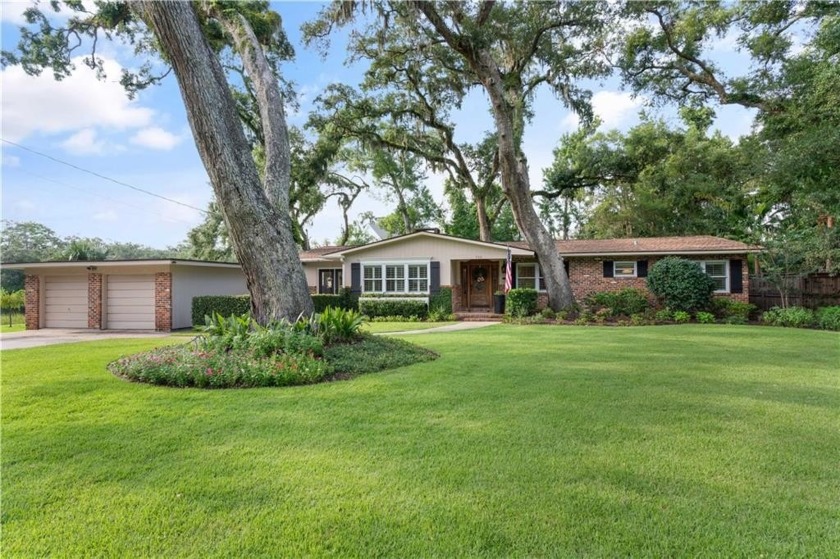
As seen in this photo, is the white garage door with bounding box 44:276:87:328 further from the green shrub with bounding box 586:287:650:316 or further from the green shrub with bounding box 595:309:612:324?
the green shrub with bounding box 586:287:650:316

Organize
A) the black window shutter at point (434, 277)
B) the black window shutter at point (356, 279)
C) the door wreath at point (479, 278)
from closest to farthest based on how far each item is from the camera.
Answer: the black window shutter at point (434, 277), the black window shutter at point (356, 279), the door wreath at point (479, 278)

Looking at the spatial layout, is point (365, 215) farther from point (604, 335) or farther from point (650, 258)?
point (604, 335)

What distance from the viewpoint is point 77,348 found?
9.73m

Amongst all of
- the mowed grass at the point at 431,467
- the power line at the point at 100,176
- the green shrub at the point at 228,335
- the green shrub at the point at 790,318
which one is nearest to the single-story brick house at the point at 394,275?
the green shrub at the point at 790,318

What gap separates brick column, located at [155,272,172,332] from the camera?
1516cm

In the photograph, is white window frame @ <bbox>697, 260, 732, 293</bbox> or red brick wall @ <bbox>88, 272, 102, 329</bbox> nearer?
red brick wall @ <bbox>88, 272, 102, 329</bbox>

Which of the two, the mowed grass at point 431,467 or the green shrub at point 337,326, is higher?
the green shrub at point 337,326

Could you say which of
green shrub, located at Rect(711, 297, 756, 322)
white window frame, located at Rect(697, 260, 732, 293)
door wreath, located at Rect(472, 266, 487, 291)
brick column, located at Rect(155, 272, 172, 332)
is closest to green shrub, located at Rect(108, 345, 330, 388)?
brick column, located at Rect(155, 272, 172, 332)

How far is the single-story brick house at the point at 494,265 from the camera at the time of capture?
52.4ft

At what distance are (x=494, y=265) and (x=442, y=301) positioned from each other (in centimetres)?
327

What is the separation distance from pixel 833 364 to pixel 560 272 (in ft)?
31.3

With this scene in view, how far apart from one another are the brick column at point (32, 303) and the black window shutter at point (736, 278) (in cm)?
2529

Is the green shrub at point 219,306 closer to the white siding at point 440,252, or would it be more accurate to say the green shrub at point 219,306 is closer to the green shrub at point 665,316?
the white siding at point 440,252

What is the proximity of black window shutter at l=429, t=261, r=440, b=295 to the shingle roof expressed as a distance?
12.1ft
